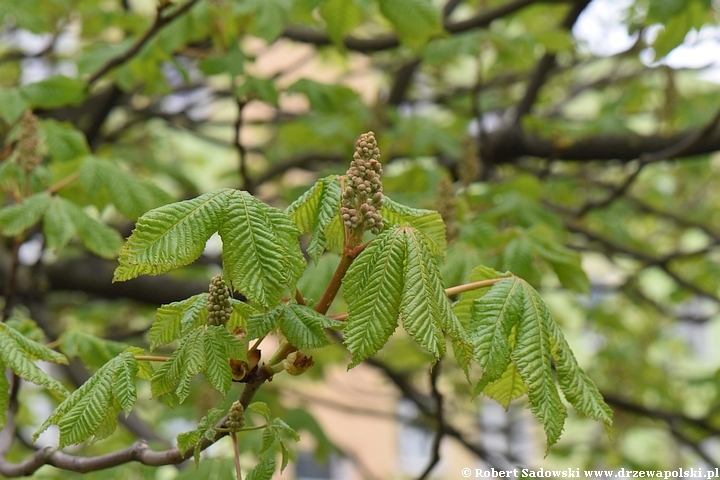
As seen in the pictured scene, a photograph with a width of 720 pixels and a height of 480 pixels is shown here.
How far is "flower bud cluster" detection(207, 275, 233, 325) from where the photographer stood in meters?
1.42

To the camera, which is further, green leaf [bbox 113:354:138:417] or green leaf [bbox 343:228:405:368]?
green leaf [bbox 113:354:138:417]

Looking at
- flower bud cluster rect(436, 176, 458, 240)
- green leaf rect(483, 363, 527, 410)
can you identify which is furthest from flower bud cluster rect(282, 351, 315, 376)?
flower bud cluster rect(436, 176, 458, 240)

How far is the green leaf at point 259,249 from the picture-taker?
1337 mm

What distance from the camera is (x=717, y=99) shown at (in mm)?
4852

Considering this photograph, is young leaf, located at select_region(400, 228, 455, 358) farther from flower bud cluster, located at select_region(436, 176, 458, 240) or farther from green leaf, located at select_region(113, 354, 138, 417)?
flower bud cluster, located at select_region(436, 176, 458, 240)

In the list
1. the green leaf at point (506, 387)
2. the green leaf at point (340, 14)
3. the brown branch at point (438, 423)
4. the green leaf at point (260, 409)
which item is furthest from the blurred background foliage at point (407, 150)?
the green leaf at point (260, 409)

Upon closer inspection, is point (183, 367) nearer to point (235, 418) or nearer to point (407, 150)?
point (235, 418)

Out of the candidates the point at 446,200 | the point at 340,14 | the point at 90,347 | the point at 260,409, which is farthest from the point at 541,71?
the point at 260,409

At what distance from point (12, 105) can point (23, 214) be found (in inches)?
28.8

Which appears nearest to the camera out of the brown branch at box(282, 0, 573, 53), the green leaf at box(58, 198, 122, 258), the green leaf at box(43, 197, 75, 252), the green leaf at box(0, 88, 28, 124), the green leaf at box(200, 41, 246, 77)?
the green leaf at box(43, 197, 75, 252)

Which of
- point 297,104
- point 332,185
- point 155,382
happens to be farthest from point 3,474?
point 297,104

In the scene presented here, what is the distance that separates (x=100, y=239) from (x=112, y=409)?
98 centimetres

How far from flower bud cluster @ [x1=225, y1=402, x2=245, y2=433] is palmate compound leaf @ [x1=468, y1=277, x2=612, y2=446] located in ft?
1.47

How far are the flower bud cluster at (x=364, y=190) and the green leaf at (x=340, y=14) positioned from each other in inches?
67.5
